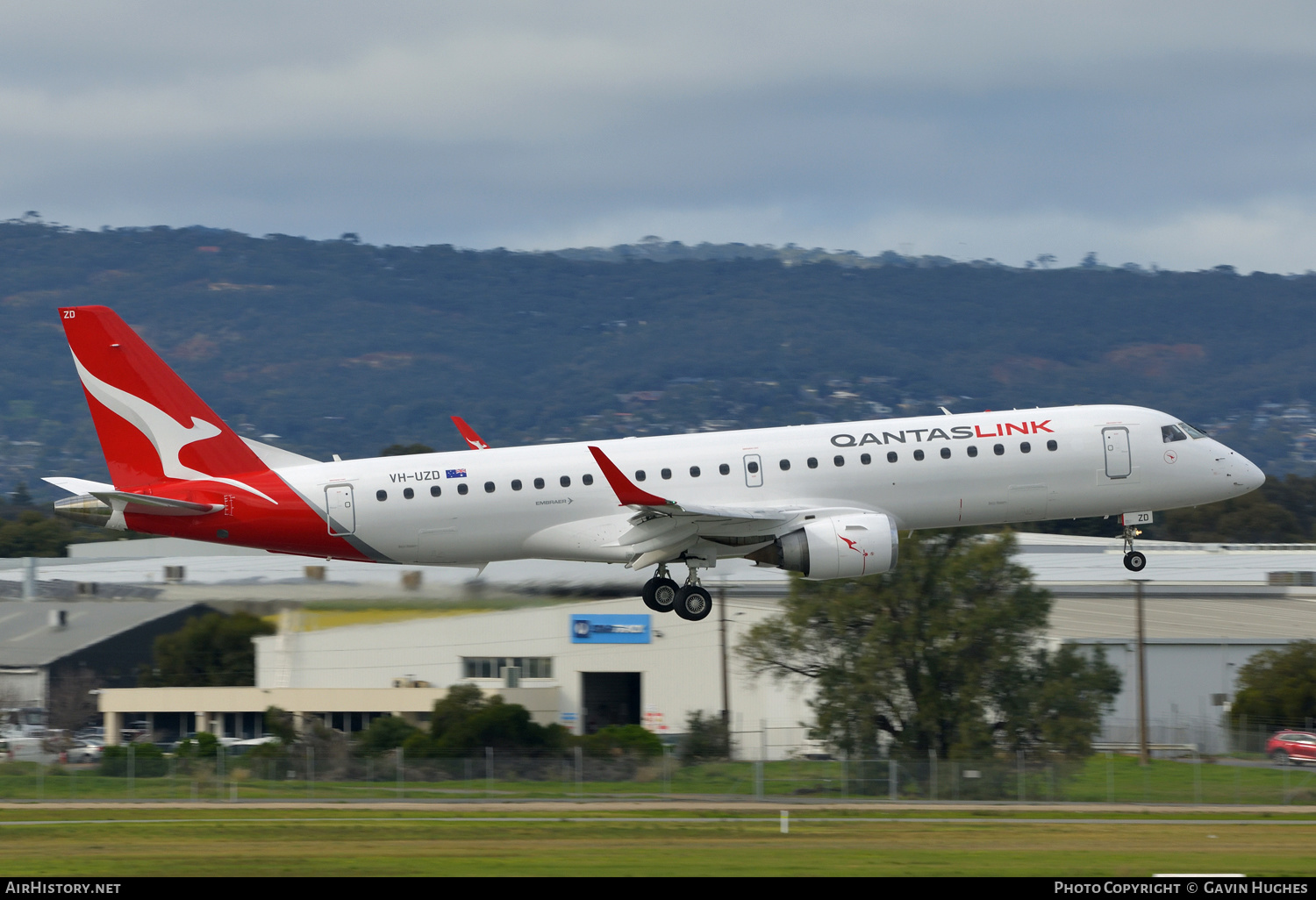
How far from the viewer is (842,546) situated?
36812 millimetres

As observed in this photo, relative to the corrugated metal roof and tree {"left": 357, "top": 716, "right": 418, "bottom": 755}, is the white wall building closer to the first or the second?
tree {"left": 357, "top": 716, "right": 418, "bottom": 755}

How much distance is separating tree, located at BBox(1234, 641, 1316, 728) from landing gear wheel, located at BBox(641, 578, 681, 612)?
3662 centimetres

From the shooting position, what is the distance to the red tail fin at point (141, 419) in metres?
38.4

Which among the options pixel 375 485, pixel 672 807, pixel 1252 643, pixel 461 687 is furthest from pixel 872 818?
pixel 1252 643

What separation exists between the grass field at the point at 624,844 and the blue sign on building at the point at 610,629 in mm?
22654

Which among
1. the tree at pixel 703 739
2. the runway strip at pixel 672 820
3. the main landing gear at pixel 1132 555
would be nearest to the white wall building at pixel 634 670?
the tree at pixel 703 739

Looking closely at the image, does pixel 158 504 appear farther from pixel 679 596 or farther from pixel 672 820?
pixel 672 820

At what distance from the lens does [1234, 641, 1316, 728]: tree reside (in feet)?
214

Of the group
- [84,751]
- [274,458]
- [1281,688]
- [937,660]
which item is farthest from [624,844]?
[1281,688]

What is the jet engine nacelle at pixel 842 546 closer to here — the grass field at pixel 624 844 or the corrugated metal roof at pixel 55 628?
the grass field at pixel 624 844

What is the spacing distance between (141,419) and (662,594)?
13247mm

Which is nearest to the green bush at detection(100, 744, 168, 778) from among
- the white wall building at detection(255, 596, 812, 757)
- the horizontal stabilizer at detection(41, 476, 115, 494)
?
the white wall building at detection(255, 596, 812, 757)

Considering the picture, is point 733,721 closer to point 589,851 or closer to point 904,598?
point 904,598

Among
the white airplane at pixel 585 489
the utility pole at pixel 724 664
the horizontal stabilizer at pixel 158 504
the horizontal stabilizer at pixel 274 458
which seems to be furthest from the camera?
the utility pole at pixel 724 664
